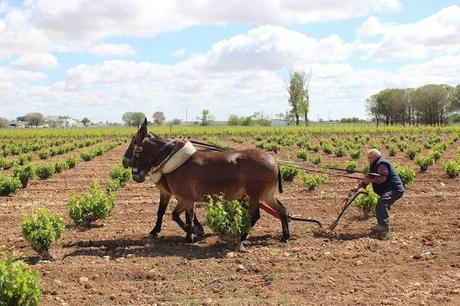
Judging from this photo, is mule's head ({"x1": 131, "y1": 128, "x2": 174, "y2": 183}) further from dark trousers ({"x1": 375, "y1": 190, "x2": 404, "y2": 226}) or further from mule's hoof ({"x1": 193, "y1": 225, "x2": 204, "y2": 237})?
dark trousers ({"x1": 375, "y1": 190, "x2": 404, "y2": 226})

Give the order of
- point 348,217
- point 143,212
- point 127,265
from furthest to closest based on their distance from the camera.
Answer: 1. point 143,212
2. point 348,217
3. point 127,265

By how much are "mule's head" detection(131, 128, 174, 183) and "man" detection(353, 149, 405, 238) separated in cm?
348

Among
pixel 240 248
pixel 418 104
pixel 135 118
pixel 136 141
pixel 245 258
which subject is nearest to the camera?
pixel 245 258

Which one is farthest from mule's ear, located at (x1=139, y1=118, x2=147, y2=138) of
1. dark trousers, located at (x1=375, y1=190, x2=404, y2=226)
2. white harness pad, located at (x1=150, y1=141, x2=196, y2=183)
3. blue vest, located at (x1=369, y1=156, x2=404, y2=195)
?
dark trousers, located at (x1=375, y1=190, x2=404, y2=226)

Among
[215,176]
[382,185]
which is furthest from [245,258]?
[382,185]

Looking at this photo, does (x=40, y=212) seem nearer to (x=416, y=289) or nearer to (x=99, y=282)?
(x=99, y=282)

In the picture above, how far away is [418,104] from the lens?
103375 millimetres

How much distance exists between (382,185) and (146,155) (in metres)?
4.23

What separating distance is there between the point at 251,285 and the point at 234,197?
2358 mm

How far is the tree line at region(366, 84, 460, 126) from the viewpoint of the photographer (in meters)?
102

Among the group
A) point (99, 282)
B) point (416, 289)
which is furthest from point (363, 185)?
point (99, 282)

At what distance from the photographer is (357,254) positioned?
8.11m

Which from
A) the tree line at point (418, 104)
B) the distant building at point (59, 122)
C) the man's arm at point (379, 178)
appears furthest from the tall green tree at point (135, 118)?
the tree line at point (418, 104)

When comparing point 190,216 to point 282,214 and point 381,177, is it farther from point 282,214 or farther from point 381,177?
point 381,177
